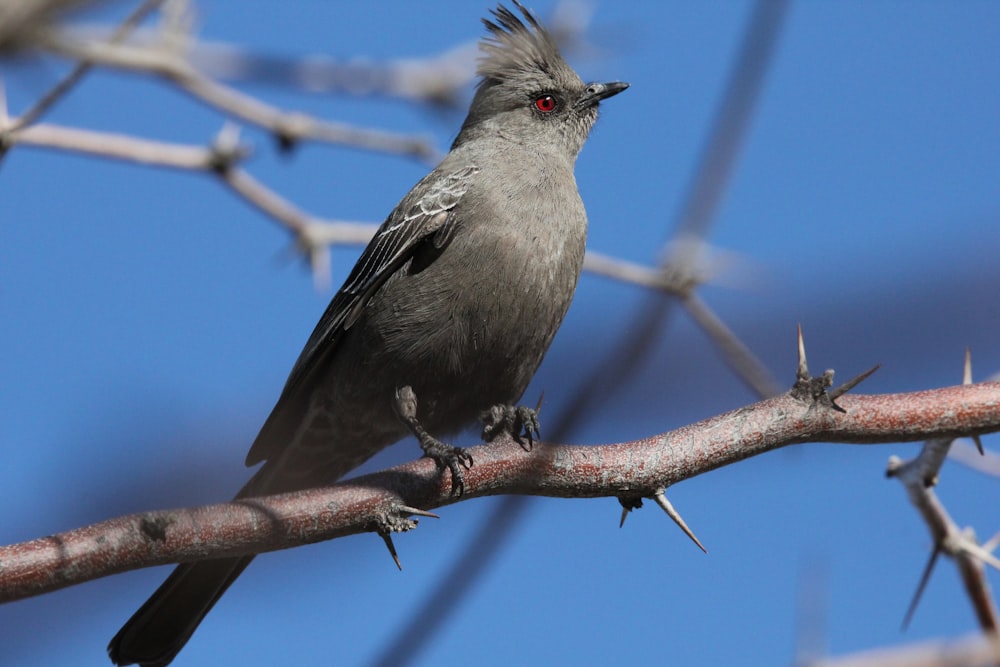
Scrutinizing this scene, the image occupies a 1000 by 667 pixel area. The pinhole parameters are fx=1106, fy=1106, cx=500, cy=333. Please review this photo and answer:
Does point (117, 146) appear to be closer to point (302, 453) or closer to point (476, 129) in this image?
point (302, 453)

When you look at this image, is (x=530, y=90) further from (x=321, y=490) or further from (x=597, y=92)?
(x=321, y=490)

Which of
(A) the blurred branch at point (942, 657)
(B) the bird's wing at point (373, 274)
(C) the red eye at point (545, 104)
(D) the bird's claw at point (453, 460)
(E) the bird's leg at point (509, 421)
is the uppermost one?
(C) the red eye at point (545, 104)

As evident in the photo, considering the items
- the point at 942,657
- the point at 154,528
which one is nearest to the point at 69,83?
the point at 154,528

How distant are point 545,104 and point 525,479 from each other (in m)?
3.69

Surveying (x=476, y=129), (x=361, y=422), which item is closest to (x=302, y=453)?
(x=361, y=422)

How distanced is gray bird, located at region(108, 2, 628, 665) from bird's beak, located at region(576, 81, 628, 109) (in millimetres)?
800

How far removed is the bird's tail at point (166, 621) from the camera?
554 centimetres

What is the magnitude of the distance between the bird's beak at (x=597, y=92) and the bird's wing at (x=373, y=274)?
4.27 feet

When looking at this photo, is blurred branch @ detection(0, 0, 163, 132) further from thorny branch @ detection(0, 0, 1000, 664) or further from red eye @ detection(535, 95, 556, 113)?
red eye @ detection(535, 95, 556, 113)

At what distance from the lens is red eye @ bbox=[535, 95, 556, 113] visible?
758 centimetres

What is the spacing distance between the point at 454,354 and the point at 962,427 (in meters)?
2.76

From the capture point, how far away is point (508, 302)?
6.10 metres

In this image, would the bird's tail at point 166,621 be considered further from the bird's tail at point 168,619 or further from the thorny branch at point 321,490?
the thorny branch at point 321,490

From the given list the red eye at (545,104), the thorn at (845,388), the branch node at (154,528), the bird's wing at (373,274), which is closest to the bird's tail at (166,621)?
the bird's wing at (373,274)
